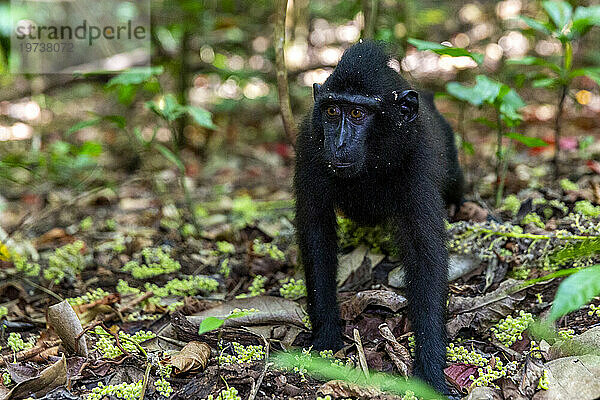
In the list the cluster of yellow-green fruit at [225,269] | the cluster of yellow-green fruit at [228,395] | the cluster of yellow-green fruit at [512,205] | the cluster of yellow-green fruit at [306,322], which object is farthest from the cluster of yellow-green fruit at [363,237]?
the cluster of yellow-green fruit at [228,395]

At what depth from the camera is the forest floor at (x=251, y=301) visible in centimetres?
341

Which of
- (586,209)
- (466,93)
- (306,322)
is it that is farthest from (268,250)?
(586,209)

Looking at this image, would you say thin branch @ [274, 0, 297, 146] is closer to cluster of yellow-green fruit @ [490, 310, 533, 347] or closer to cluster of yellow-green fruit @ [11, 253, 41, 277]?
cluster of yellow-green fruit @ [490, 310, 533, 347]

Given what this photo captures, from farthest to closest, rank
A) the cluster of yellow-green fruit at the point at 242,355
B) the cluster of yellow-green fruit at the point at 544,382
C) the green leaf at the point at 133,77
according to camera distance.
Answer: the green leaf at the point at 133,77
the cluster of yellow-green fruit at the point at 242,355
the cluster of yellow-green fruit at the point at 544,382

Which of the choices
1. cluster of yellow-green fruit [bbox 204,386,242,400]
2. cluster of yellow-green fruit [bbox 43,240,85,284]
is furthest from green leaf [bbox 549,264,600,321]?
cluster of yellow-green fruit [bbox 43,240,85,284]

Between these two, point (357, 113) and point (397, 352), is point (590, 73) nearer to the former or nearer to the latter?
point (357, 113)

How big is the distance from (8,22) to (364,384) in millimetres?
4843

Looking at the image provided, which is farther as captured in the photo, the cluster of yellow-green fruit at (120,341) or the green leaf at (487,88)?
the green leaf at (487,88)

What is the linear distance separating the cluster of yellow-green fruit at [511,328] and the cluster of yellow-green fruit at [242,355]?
58.1 inches

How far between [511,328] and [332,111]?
1.76m

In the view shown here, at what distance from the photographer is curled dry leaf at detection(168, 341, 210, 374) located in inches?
138

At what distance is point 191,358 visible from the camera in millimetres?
3584

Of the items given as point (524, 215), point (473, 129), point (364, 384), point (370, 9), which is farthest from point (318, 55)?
point (364, 384)

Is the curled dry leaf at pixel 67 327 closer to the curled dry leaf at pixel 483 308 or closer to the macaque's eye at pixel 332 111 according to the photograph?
the macaque's eye at pixel 332 111
